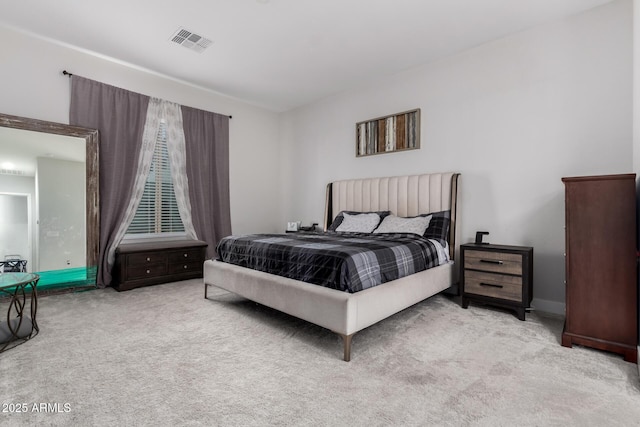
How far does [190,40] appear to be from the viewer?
343cm

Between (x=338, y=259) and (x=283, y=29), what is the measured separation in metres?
2.56

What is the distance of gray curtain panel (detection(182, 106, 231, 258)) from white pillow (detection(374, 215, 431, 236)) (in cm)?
269

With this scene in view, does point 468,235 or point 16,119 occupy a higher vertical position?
point 16,119

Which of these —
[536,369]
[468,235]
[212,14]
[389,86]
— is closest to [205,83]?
[212,14]

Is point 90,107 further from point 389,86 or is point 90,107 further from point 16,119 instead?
point 389,86

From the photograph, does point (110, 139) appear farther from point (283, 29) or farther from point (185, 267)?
point (283, 29)

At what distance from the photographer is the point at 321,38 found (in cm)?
340

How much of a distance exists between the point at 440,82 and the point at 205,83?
3.39m

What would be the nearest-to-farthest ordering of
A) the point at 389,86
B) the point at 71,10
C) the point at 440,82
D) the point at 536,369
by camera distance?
1. the point at 536,369
2. the point at 71,10
3. the point at 440,82
4. the point at 389,86

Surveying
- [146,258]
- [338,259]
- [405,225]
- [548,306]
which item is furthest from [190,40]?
[548,306]

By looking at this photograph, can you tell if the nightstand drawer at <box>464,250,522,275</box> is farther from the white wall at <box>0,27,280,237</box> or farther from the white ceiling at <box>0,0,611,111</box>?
the white wall at <box>0,27,280,237</box>

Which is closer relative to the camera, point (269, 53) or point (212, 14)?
point (212, 14)

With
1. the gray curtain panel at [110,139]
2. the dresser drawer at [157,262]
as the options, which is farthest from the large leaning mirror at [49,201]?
the dresser drawer at [157,262]

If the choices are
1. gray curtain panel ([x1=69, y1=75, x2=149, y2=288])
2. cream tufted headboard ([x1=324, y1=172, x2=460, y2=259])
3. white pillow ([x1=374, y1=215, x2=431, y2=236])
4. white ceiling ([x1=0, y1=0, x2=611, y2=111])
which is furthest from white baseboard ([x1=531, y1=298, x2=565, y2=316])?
gray curtain panel ([x1=69, y1=75, x2=149, y2=288])
